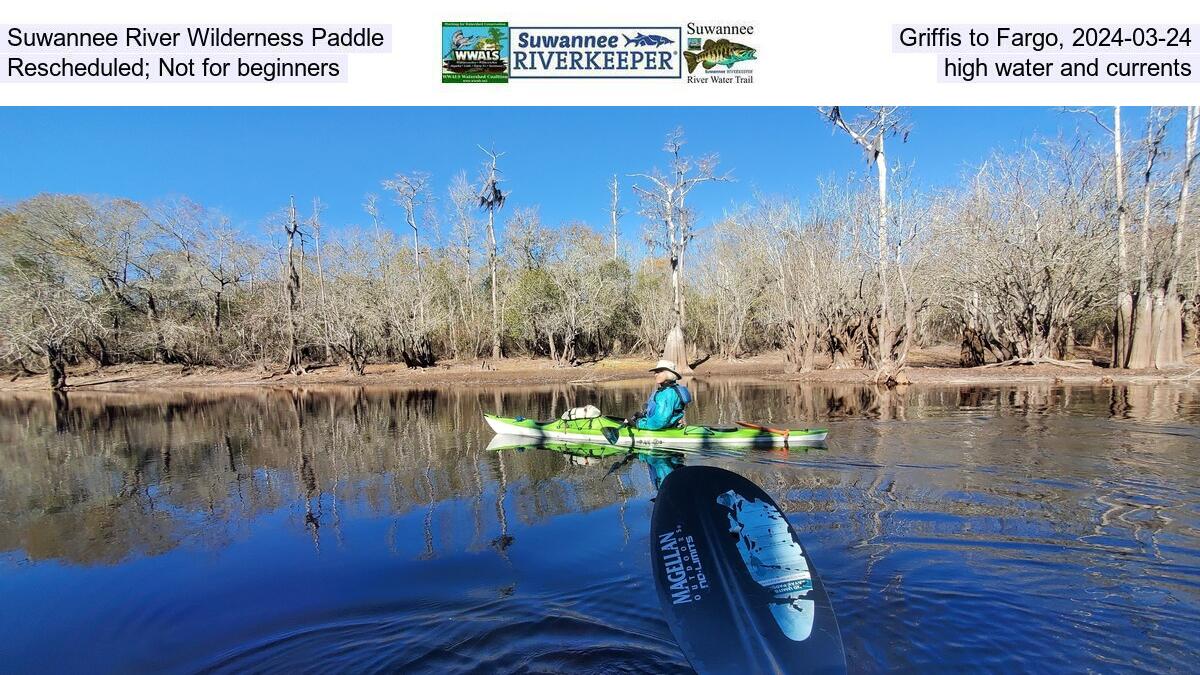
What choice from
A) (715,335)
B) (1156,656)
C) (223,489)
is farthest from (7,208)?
(1156,656)

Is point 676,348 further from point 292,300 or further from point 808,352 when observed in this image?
point 292,300

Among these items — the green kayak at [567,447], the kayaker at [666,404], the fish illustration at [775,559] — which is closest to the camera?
the fish illustration at [775,559]

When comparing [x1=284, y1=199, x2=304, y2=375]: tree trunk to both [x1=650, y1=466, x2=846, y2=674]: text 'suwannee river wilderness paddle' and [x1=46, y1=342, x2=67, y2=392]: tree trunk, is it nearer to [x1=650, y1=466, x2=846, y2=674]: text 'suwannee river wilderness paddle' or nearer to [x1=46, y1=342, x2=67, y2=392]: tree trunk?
[x1=46, y1=342, x2=67, y2=392]: tree trunk

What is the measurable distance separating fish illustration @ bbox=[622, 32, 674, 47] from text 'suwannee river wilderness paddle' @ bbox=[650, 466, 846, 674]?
7.35 m

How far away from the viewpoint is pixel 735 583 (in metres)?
3.79

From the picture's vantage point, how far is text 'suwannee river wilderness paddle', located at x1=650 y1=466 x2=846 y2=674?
132 inches

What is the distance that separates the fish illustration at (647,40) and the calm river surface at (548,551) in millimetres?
6421

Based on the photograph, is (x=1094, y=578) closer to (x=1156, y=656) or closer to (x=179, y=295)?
(x=1156, y=656)

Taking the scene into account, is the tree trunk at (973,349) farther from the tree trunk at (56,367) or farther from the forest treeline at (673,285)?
the tree trunk at (56,367)

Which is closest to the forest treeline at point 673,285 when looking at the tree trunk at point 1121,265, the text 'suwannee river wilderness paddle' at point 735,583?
the tree trunk at point 1121,265

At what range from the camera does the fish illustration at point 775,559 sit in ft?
11.5

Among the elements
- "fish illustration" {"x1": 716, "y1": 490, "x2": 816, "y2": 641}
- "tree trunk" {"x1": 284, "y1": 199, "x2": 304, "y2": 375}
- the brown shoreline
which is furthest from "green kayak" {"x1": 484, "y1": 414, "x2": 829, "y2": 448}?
"tree trunk" {"x1": 284, "y1": 199, "x2": 304, "y2": 375}

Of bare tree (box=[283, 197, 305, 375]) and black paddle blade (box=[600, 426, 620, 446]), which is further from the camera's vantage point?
bare tree (box=[283, 197, 305, 375])

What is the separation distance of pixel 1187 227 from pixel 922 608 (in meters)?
26.8
